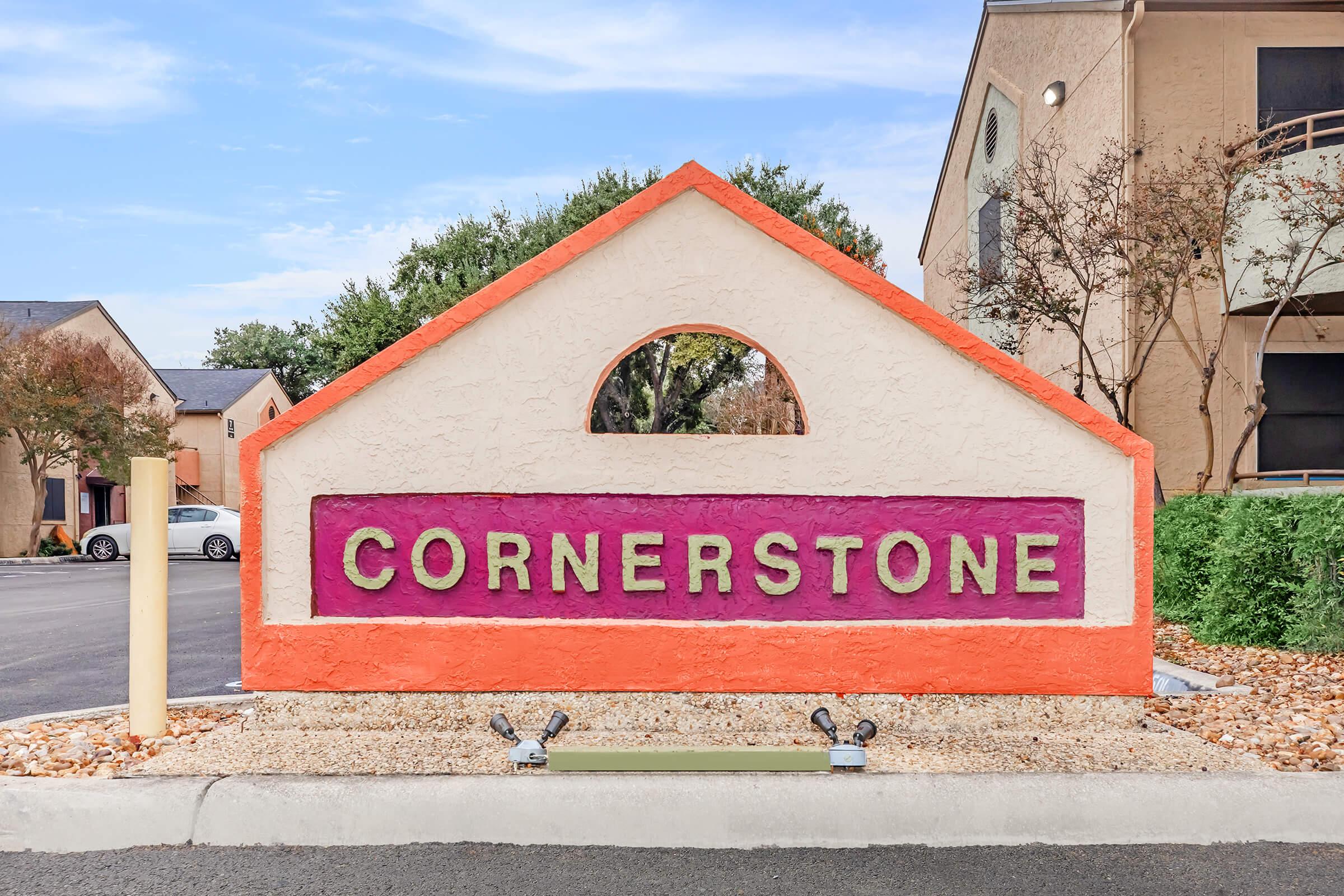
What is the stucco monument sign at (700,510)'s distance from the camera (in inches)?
209

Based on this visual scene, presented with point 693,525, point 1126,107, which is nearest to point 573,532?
point 693,525

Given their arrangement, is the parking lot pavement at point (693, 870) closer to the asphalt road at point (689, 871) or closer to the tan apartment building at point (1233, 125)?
the asphalt road at point (689, 871)

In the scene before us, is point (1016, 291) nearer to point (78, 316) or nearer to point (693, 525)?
point (693, 525)

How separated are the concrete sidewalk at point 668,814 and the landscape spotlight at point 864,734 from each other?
0.49 m

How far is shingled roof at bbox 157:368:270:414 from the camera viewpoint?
132 feet

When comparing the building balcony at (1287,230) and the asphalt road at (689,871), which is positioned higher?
the building balcony at (1287,230)

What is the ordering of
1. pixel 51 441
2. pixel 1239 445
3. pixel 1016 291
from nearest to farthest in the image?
pixel 1239 445 → pixel 1016 291 → pixel 51 441

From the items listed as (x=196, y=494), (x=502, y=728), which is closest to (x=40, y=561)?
(x=196, y=494)

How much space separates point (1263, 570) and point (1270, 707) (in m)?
2.55

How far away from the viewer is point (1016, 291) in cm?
1262

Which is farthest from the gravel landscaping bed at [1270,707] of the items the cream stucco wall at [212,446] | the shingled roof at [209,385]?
the shingled roof at [209,385]

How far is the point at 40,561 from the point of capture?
26016mm

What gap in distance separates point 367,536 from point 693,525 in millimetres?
1801

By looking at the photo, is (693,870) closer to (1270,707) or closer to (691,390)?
(1270,707)
